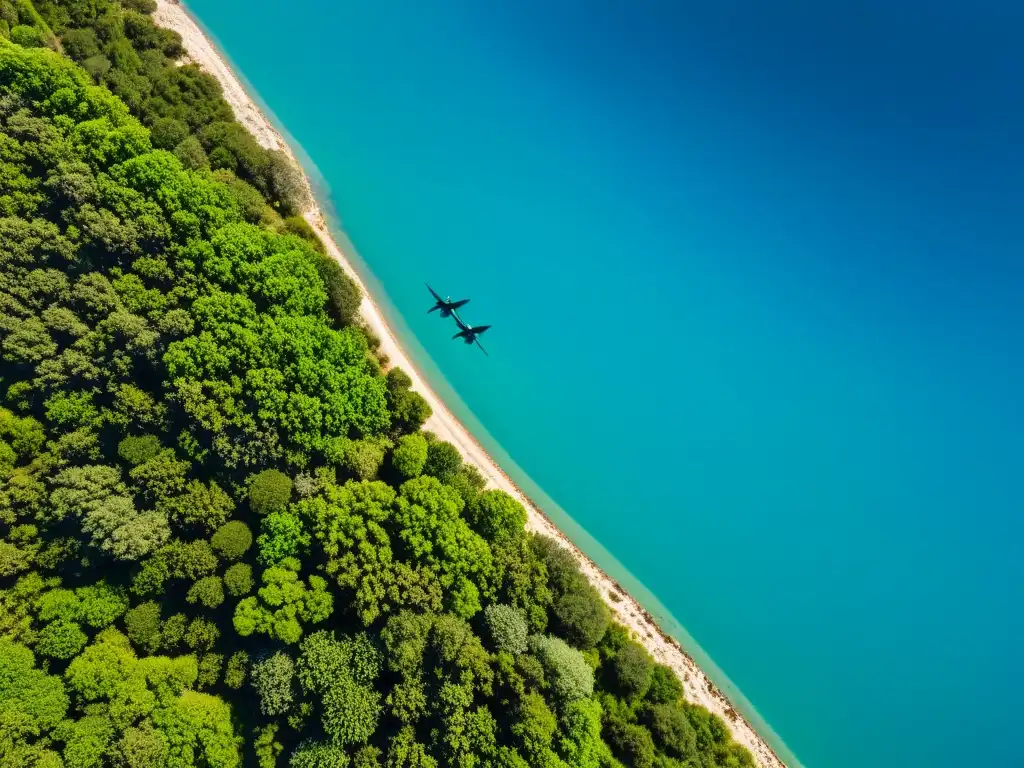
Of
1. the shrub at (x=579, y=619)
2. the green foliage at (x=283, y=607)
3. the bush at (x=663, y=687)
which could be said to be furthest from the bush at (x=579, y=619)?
the green foliage at (x=283, y=607)

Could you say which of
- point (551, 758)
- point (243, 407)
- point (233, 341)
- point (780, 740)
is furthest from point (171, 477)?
point (780, 740)

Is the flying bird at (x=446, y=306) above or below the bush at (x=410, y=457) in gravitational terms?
above

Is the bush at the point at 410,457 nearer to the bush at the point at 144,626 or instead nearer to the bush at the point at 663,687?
the bush at the point at 144,626

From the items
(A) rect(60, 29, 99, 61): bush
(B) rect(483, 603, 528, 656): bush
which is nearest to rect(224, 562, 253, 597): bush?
(B) rect(483, 603, 528, 656): bush

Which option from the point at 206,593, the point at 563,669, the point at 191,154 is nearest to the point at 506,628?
the point at 563,669

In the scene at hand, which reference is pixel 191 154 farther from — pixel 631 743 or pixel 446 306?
pixel 631 743

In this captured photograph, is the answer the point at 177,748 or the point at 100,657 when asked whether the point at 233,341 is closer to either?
the point at 100,657
